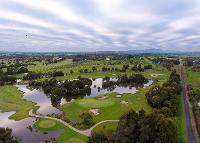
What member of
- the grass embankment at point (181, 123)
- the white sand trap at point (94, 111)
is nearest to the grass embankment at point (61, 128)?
→ the white sand trap at point (94, 111)

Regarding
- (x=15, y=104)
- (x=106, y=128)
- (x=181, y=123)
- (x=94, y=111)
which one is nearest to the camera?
(x=106, y=128)

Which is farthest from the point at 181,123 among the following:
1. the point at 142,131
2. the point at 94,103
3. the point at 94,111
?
the point at 94,103

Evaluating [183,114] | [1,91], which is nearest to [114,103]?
[183,114]

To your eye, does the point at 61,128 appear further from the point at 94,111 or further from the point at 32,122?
the point at 94,111

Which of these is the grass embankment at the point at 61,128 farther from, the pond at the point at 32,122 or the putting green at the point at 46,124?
the pond at the point at 32,122

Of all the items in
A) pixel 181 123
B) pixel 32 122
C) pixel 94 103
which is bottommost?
pixel 32 122

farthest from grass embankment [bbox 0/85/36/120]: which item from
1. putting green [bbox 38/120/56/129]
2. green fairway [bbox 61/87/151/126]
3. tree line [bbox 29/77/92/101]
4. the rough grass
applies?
the rough grass

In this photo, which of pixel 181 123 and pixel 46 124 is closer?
pixel 181 123

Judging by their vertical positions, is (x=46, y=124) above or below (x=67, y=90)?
below
